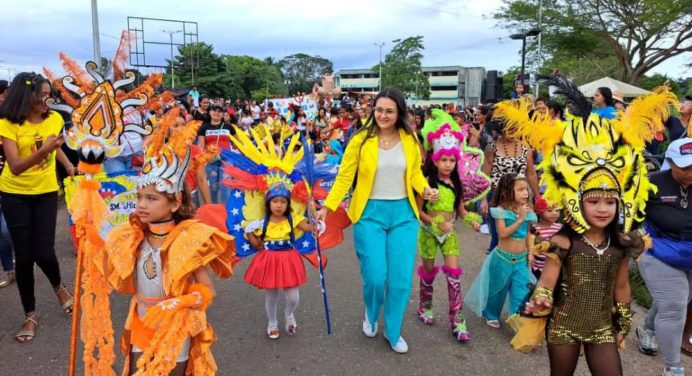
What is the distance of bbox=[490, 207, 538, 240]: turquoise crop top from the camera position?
421cm

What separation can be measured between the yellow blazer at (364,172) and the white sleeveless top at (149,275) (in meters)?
1.59

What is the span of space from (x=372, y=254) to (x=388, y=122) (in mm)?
1045

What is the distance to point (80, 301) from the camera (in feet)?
9.53

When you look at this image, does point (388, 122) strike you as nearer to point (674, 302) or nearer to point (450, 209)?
point (450, 209)

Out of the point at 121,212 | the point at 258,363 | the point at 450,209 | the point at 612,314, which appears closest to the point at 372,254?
the point at 450,209

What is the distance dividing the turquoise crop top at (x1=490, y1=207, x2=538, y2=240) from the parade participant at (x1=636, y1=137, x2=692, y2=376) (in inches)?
38.6

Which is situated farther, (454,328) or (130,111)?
(454,328)

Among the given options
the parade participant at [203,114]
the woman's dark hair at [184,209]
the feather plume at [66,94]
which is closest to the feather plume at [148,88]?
the feather plume at [66,94]

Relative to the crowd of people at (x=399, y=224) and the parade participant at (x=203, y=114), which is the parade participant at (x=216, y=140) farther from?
the crowd of people at (x=399, y=224)

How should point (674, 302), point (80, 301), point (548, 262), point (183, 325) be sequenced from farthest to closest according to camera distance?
point (674, 302)
point (80, 301)
point (548, 262)
point (183, 325)

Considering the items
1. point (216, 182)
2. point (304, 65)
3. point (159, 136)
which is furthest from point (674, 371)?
point (304, 65)

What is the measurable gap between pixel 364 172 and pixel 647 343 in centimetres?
265

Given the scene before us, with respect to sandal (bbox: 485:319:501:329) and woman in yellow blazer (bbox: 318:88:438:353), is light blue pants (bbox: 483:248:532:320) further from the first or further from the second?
woman in yellow blazer (bbox: 318:88:438:353)

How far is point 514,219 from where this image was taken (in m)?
4.27
